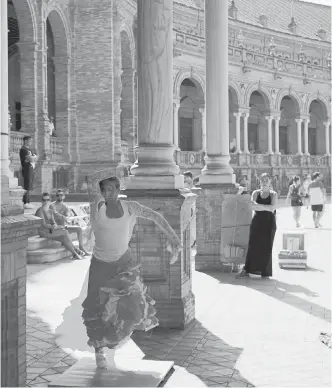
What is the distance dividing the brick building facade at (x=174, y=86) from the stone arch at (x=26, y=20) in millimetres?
34

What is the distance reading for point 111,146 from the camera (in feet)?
84.2

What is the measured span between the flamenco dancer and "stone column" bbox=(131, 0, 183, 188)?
2.15 metres

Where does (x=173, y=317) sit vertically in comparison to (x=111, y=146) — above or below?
below

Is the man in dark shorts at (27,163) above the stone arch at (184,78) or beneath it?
beneath

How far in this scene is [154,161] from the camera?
750cm

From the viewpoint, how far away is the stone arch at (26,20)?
22203mm

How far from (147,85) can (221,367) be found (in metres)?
3.37

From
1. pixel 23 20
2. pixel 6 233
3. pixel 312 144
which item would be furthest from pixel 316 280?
pixel 312 144

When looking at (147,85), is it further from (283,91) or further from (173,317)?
(283,91)

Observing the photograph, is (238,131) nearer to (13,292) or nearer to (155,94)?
(155,94)

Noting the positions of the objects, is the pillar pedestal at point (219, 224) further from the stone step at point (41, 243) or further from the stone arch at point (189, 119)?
the stone arch at point (189, 119)

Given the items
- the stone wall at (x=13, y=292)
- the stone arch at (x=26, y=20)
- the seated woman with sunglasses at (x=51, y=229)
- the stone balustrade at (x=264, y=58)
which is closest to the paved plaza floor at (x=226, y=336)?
the stone wall at (x=13, y=292)

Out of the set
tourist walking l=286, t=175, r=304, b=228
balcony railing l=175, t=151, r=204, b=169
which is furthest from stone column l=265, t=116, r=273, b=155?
tourist walking l=286, t=175, r=304, b=228

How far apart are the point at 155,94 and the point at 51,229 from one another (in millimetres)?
6271
